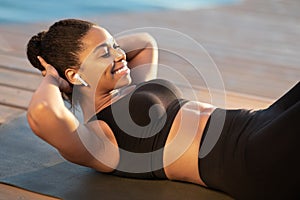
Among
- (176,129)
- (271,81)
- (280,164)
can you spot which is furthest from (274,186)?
(271,81)

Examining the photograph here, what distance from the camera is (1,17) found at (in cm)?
432

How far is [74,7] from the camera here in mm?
4930

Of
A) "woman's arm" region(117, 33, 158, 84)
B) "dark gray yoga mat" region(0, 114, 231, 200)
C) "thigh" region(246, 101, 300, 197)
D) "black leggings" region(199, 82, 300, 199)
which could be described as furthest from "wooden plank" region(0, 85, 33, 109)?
"thigh" region(246, 101, 300, 197)

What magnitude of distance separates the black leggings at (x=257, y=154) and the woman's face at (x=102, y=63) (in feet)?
1.08

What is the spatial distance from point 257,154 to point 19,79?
62.6 inches

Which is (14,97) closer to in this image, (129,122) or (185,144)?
(129,122)

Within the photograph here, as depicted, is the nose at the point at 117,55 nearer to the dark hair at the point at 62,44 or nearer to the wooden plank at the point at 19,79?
the dark hair at the point at 62,44

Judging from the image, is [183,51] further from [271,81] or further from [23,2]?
[23,2]

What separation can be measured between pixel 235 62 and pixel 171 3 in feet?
6.01

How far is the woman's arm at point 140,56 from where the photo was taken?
2094 mm

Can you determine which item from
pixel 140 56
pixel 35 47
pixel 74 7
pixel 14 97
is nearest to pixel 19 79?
pixel 14 97

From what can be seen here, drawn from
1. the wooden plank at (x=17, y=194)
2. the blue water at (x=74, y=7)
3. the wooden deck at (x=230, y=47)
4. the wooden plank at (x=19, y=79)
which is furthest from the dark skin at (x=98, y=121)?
the blue water at (x=74, y=7)

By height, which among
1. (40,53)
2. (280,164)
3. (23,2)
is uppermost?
(40,53)

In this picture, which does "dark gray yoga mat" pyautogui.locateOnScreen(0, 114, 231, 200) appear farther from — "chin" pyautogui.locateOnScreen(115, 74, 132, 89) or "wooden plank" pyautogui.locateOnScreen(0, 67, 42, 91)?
"wooden plank" pyautogui.locateOnScreen(0, 67, 42, 91)
